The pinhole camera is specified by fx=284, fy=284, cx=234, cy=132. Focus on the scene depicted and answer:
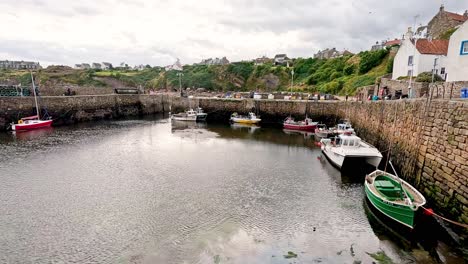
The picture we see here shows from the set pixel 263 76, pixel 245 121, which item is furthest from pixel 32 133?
pixel 263 76

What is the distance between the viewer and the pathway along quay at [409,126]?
436 inches

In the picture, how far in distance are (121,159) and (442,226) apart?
19.8m

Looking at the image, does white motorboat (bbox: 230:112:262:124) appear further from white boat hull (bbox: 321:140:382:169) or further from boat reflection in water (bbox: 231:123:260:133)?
white boat hull (bbox: 321:140:382:169)

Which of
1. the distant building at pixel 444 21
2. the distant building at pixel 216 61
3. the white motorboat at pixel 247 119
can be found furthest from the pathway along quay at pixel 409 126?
the distant building at pixel 216 61

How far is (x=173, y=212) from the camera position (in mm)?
12984

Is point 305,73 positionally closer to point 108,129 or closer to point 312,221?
point 108,129

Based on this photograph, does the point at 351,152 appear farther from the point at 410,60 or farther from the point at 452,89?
the point at 410,60

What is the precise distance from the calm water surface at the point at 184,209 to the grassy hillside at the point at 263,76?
109 ft

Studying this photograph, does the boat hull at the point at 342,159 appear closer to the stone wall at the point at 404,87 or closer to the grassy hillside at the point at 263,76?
the stone wall at the point at 404,87

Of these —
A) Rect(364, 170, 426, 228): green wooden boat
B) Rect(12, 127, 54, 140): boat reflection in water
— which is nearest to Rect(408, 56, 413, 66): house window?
Rect(364, 170, 426, 228): green wooden boat

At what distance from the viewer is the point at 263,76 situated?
70000 millimetres

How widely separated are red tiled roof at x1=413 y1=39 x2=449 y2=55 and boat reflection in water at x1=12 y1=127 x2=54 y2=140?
40501 mm

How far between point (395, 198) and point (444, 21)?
48718 mm

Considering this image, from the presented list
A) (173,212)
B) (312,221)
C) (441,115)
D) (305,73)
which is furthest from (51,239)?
(305,73)
